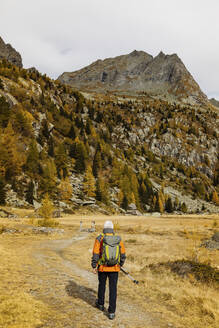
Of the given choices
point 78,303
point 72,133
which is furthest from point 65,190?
point 78,303

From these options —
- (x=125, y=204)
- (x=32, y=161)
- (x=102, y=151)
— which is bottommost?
(x=125, y=204)

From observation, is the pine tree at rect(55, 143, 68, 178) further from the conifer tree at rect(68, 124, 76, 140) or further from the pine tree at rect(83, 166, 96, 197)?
the conifer tree at rect(68, 124, 76, 140)

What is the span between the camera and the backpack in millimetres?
5973

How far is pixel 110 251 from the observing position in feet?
19.8

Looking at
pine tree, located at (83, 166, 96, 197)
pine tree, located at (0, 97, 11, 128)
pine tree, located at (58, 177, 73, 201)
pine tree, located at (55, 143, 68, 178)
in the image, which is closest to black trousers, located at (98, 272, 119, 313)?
pine tree, located at (58, 177, 73, 201)

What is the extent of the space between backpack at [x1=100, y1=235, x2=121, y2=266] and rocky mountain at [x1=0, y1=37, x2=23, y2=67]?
19711cm

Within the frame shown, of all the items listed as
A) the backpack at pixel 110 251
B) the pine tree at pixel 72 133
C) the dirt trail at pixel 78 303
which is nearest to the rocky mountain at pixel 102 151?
the pine tree at pixel 72 133

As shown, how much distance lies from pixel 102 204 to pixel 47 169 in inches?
808

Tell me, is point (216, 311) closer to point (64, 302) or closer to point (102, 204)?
A: point (64, 302)

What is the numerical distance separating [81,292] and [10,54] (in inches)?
8224

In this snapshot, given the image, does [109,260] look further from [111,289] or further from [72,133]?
[72,133]

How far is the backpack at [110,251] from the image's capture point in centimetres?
597

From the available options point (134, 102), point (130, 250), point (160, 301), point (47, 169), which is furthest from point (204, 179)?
point (160, 301)

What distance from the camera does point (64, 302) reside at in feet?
21.6
